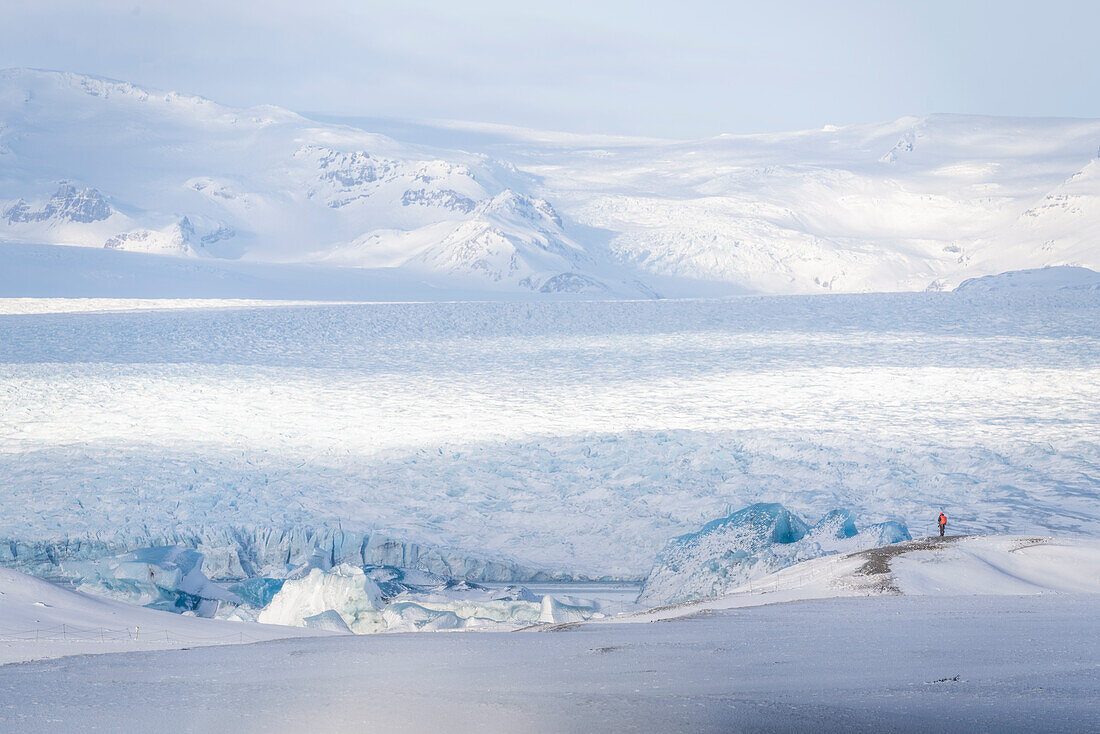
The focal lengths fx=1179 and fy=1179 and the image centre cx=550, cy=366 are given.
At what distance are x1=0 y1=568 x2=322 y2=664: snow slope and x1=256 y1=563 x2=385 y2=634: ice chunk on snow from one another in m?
1.11

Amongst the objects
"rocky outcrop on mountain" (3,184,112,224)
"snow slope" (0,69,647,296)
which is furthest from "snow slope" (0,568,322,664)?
"rocky outcrop on mountain" (3,184,112,224)

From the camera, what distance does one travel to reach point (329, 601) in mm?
10086

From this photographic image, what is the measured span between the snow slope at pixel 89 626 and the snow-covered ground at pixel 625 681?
2.56 ft

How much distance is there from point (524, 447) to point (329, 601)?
6.62 meters

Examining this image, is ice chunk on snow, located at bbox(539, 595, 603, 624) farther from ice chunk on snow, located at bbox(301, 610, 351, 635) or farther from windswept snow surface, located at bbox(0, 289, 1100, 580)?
windswept snow surface, located at bbox(0, 289, 1100, 580)

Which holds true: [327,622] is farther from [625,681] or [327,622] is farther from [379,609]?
[625,681]

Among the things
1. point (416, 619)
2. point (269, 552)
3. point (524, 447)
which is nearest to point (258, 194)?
point (524, 447)

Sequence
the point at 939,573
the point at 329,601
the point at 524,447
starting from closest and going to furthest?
the point at 939,573 → the point at 329,601 → the point at 524,447

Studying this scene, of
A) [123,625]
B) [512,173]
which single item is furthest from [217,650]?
[512,173]

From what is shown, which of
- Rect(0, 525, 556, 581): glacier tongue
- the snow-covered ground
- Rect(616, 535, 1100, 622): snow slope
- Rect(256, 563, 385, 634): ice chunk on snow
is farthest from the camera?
Rect(0, 525, 556, 581): glacier tongue

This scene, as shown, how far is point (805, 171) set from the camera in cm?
16412

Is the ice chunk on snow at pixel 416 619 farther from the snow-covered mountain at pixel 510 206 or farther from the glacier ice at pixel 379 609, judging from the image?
the snow-covered mountain at pixel 510 206

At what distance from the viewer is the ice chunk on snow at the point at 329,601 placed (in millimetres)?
10008

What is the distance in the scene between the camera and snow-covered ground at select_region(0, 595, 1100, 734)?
15.0 ft
